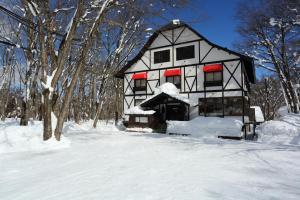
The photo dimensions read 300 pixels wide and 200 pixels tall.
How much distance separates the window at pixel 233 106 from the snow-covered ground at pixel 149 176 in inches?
496

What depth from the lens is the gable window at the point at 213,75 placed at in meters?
20.2

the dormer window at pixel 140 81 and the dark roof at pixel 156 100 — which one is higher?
the dormer window at pixel 140 81

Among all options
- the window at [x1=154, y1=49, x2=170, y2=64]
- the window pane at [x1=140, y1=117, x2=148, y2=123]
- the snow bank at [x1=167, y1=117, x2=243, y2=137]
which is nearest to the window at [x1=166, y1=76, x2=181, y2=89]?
the window at [x1=154, y1=49, x2=170, y2=64]

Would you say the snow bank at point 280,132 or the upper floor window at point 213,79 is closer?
the snow bank at point 280,132

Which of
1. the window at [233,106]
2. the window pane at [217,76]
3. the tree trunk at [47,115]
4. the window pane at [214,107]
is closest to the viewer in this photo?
the tree trunk at [47,115]

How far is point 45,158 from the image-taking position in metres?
7.30

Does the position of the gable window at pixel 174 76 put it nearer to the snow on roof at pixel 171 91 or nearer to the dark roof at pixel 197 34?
the snow on roof at pixel 171 91

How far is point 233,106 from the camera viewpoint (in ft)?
64.7

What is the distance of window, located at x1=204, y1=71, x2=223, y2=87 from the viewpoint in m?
20.3

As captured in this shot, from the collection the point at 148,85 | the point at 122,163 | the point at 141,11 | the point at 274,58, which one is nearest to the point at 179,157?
the point at 122,163

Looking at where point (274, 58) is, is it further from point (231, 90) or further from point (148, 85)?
point (148, 85)

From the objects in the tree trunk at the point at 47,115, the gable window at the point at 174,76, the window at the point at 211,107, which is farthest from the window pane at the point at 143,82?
the tree trunk at the point at 47,115

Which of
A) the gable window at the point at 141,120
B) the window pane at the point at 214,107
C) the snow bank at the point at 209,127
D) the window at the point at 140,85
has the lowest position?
the snow bank at the point at 209,127

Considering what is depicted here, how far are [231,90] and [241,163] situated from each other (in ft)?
47.8
